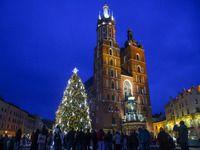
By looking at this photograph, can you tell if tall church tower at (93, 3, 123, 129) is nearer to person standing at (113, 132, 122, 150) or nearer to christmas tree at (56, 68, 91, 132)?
christmas tree at (56, 68, 91, 132)

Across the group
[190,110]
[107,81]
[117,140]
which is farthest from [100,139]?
[190,110]

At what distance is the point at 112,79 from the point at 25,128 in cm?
4005

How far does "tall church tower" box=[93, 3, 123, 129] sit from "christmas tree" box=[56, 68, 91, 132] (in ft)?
54.3

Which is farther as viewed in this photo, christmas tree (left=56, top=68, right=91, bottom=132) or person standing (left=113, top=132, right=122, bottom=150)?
christmas tree (left=56, top=68, right=91, bottom=132)

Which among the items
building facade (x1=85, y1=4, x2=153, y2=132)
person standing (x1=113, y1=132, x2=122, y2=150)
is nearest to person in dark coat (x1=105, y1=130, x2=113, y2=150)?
person standing (x1=113, y1=132, x2=122, y2=150)

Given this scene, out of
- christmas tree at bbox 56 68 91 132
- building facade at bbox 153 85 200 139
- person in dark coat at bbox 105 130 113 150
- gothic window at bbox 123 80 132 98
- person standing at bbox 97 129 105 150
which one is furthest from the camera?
gothic window at bbox 123 80 132 98

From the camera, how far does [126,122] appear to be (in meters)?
36.1

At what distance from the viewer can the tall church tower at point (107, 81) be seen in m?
37.3

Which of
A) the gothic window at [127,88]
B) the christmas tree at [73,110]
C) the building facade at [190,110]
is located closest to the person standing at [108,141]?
the christmas tree at [73,110]

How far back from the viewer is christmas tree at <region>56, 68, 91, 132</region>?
19.5m

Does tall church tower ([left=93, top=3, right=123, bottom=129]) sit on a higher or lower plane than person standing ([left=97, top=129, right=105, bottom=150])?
higher

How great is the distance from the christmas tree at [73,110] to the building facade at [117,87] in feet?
54.3

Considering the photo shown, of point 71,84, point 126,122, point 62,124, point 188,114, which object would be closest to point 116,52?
point 126,122

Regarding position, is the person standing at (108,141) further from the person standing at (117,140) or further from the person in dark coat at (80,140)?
the person in dark coat at (80,140)
